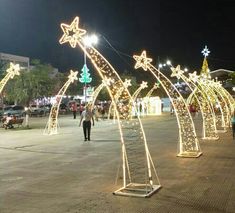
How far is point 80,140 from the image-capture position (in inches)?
858

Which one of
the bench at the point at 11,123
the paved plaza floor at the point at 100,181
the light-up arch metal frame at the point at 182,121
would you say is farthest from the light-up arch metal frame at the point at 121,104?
the bench at the point at 11,123

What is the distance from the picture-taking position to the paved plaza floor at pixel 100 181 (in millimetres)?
8688

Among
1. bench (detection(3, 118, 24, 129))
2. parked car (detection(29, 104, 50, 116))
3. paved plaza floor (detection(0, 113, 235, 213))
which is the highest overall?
parked car (detection(29, 104, 50, 116))

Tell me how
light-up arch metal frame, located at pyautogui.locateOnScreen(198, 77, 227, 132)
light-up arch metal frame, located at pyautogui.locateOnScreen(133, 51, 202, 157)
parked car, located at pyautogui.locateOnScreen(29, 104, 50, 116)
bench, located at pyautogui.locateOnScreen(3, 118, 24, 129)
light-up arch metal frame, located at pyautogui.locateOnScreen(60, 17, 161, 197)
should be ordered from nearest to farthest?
light-up arch metal frame, located at pyautogui.locateOnScreen(60, 17, 161, 197) < light-up arch metal frame, located at pyautogui.locateOnScreen(133, 51, 202, 157) < light-up arch metal frame, located at pyautogui.locateOnScreen(198, 77, 227, 132) < bench, located at pyautogui.locateOnScreen(3, 118, 24, 129) < parked car, located at pyautogui.locateOnScreen(29, 104, 50, 116)

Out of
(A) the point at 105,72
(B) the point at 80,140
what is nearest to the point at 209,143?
(B) the point at 80,140

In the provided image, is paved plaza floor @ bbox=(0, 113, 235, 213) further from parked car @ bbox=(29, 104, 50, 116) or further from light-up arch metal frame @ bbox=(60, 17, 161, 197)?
parked car @ bbox=(29, 104, 50, 116)

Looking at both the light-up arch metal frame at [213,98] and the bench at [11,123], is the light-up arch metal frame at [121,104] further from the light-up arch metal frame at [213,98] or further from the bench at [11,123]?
the bench at [11,123]

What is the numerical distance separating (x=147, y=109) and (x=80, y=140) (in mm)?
32679

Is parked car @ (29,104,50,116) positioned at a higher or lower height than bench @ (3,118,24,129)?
higher

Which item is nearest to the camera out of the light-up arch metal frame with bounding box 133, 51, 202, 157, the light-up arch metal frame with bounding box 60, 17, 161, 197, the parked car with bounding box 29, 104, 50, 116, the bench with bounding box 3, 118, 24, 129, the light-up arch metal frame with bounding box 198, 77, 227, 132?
the light-up arch metal frame with bounding box 60, 17, 161, 197

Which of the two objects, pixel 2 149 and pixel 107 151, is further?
pixel 2 149

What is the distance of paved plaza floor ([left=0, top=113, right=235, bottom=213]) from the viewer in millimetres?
8688

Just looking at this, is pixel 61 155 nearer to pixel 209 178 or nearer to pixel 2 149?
pixel 2 149

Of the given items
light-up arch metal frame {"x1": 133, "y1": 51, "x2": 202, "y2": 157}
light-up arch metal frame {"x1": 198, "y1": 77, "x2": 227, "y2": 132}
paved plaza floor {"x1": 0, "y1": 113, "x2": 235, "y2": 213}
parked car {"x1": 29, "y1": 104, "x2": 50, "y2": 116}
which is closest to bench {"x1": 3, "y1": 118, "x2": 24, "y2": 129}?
light-up arch metal frame {"x1": 198, "y1": 77, "x2": 227, "y2": 132}
